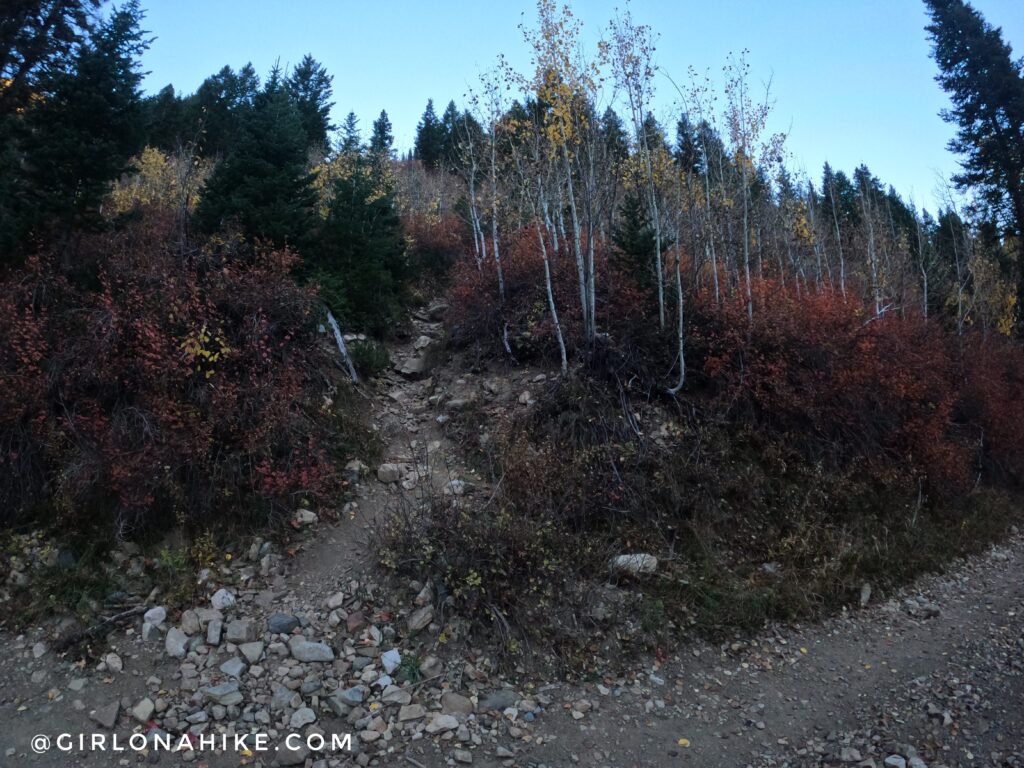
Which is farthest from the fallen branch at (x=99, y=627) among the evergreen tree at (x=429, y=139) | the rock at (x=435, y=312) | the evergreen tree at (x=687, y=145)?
the evergreen tree at (x=429, y=139)

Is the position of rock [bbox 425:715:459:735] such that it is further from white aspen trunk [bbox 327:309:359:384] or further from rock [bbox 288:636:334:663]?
white aspen trunk [bbox 327:309:359:384]

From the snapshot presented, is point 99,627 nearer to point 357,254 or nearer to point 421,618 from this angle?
point 421,618

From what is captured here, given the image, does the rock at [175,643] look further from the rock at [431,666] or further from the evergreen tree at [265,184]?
the evergreen tree at [265,184]

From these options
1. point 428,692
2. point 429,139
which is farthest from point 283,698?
point 429,139

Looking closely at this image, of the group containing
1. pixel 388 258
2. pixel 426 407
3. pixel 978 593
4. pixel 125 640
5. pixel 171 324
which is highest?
pixel 388 258

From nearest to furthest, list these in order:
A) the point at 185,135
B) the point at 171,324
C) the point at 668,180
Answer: the point at 171,324 < the point at 668,180 < the point at 185,135

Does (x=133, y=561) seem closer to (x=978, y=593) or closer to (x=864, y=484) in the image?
(x=864, y=484)

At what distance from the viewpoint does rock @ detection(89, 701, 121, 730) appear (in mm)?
4699

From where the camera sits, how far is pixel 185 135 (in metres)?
26.1

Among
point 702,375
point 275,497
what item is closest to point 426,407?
point 275,497

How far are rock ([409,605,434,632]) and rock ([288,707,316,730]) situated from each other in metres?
1.18

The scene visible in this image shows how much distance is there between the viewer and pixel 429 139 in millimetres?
39938

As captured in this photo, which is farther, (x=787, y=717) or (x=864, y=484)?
(x=864, y=484)

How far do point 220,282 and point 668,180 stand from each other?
10182mm
